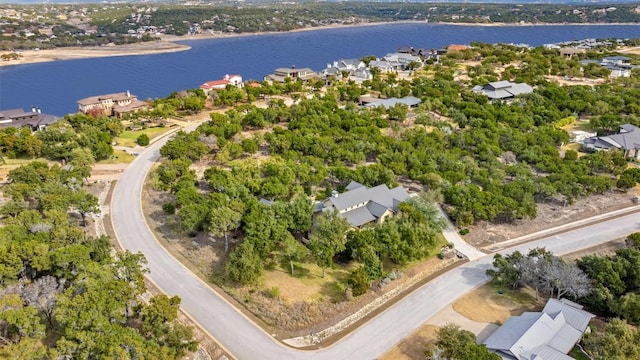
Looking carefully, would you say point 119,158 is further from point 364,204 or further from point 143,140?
point 364,204

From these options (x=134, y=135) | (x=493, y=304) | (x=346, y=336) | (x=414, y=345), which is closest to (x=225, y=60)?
(x=134, y=135)

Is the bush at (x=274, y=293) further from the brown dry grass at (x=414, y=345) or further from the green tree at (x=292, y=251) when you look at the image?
the brown dry grass at (x=414, y=345)

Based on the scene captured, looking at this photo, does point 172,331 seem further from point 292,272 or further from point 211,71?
point 211,71

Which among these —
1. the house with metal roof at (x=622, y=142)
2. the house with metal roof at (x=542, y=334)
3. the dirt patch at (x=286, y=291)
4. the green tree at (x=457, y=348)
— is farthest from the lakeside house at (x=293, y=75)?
the green tree at (x=457, y=348)

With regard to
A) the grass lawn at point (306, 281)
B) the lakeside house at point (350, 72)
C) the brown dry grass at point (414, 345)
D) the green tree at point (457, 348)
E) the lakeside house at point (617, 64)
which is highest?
the lakeside house at point (617, 64)

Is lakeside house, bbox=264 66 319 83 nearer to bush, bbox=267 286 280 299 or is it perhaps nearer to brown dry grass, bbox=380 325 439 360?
bush, bbox=267 286 280 299
